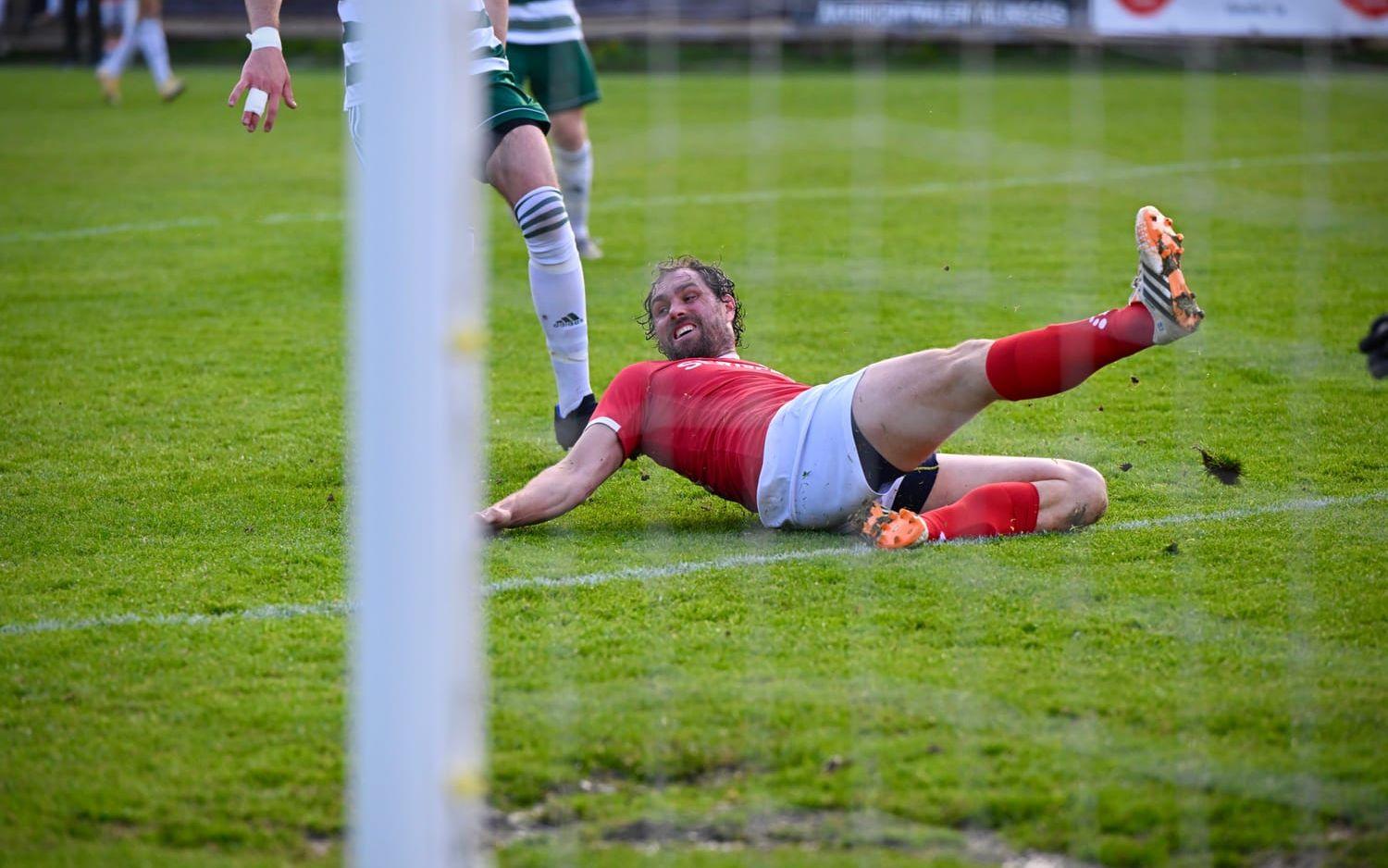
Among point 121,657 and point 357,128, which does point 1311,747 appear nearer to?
point 121,657

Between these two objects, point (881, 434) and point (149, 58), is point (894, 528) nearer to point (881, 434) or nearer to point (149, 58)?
point (881, 434)

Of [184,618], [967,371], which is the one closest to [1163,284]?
[967,371]

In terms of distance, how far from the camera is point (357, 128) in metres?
4.02

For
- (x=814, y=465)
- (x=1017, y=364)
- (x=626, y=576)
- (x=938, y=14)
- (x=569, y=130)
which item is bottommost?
(x=626, y=576)

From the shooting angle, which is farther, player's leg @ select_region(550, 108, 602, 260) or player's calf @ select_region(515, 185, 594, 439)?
player's leg @ select_region(550, 108, 602, 260)

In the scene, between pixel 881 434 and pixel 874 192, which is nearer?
pixel 881 434

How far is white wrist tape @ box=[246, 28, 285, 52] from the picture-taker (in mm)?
4156

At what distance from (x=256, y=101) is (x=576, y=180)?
418 cm

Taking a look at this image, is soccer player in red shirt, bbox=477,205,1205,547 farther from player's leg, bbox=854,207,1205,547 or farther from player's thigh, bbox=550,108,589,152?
player's thigh, bbox=550,108,589,152

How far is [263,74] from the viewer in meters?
4.09

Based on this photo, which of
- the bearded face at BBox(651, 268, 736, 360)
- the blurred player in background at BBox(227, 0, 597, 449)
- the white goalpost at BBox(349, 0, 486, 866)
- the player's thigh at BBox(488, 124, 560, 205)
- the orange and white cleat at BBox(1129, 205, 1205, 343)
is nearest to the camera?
the white goalpost at BBox(349, 0, 486, 866)

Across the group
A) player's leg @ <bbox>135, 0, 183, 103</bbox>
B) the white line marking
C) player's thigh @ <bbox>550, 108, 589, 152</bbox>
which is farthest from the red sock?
player's leg @ <bbox>135, 0, 183, 103</bbox>

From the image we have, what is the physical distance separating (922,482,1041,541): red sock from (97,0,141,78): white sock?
1456cm

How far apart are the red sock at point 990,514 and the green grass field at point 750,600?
9cm
